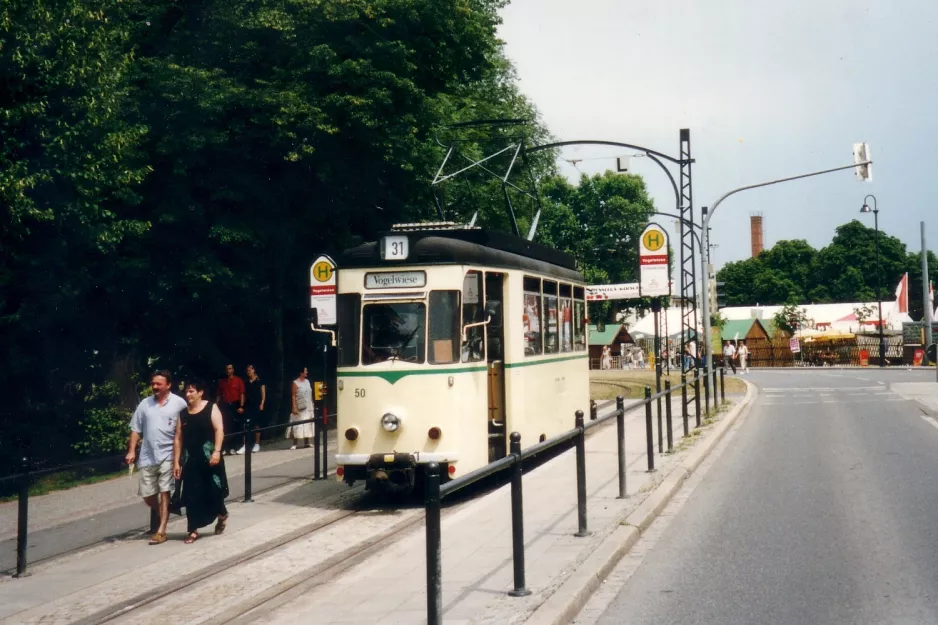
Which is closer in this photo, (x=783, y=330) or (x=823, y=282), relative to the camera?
(x=783, y=330)

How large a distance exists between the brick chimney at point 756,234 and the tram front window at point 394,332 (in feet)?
392

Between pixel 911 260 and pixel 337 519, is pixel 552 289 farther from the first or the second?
pixel 911 260

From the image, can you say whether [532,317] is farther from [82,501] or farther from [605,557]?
[605,557]

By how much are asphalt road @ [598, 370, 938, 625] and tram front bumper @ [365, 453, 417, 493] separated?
323 centimetres

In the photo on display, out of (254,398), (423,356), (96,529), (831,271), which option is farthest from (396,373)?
(831,271)

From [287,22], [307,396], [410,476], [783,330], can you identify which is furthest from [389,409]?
[783,330]

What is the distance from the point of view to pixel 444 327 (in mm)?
12938

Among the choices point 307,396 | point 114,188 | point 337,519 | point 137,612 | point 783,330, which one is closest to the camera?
point 137,612

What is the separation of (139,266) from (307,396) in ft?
13.9

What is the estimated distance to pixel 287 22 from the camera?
67.9 feet

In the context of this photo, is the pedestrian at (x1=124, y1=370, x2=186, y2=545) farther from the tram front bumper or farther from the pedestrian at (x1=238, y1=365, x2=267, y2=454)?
the pedestrian at (x1=238, y1=365, x2=267, y2=454)

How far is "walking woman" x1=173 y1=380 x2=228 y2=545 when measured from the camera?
36.7ft

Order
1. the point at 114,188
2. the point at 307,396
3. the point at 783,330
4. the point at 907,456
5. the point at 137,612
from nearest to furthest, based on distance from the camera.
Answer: the point at 137,612 → the point at 907,456 → the point at 114,188 → the point at 307,396 → the point at 783,330

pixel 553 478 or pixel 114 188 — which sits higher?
pixel 114 188
